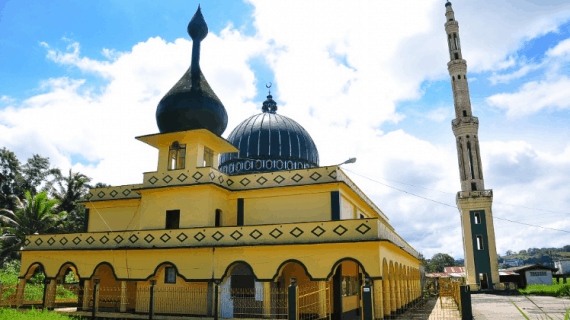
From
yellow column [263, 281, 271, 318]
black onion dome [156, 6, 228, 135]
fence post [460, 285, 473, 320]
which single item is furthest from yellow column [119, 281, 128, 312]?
fence post [460, 285, 473, 320]

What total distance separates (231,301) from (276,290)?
2.02 metres

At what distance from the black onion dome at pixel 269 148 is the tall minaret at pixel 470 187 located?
69.7 ft

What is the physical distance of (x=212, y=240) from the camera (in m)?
18.6

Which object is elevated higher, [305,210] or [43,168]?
[43,168]

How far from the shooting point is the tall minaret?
40656mm

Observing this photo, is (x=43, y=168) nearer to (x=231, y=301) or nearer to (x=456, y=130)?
(x=231, y=301)

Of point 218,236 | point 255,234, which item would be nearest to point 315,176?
point 255,234

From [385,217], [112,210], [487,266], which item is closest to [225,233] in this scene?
[112,210]

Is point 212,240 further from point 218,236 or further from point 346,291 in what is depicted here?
point 346,291

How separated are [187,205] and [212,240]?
9.14 ft

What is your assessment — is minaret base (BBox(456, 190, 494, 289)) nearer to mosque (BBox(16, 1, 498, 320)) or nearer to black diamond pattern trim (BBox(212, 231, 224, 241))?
mosque (BBox(16, 1, 498, 320))

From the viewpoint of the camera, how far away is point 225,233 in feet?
60.4

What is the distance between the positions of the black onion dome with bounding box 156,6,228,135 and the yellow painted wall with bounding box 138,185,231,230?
3.19 meters

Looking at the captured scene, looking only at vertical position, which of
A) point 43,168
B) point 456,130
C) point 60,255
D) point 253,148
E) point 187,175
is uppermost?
point 456,130
